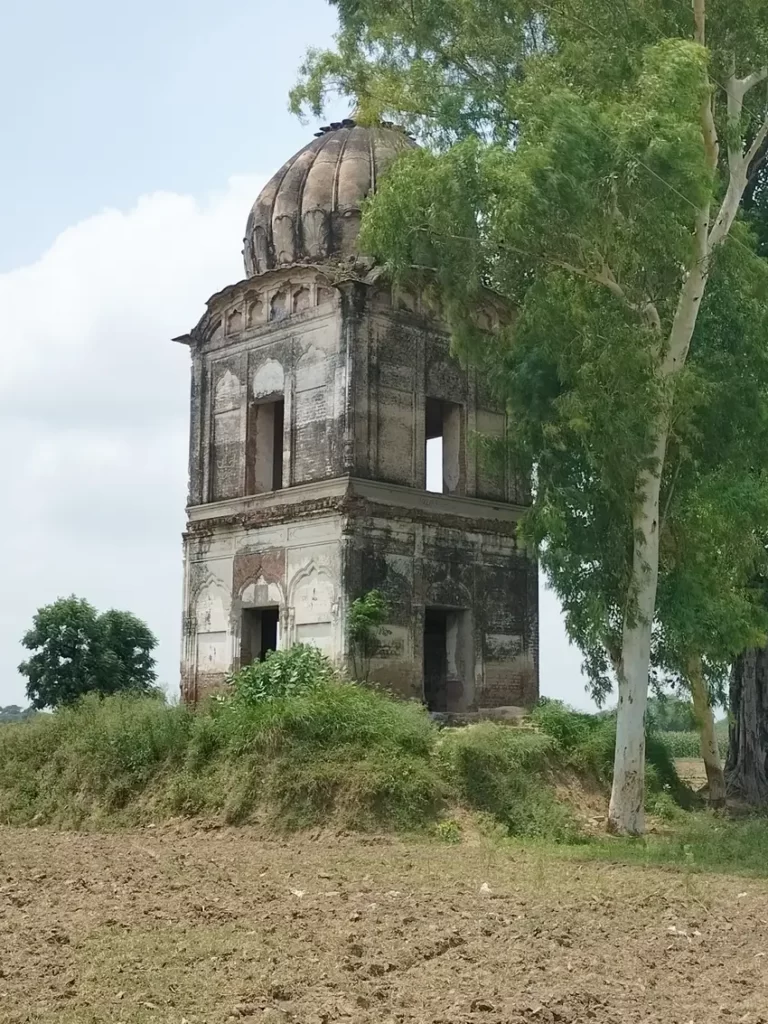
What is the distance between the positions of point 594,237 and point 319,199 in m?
7.85

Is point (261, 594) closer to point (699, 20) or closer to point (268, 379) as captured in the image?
point (268, 379)

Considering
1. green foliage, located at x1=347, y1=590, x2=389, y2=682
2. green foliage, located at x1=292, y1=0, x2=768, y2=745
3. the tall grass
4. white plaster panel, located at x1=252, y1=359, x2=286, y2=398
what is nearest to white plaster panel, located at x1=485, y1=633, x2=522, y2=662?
green foliage, located at x1=347, y1=590, x2=389, y2=682

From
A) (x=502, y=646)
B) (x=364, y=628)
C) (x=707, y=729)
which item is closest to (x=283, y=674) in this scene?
(x=364, y=628)

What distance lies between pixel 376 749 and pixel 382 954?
6423mm

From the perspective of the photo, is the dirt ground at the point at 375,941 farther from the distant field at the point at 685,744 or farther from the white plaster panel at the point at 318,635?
the distant field at the point at 685,744

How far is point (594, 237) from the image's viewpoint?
12.6 m

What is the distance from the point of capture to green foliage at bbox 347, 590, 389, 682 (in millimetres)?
16656

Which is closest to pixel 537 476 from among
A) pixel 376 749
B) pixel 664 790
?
pixel 376 749

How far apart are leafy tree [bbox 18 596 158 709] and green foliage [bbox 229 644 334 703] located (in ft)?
33.3

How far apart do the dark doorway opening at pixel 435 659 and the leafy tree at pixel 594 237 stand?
508cm

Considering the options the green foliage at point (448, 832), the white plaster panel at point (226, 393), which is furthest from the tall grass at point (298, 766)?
the white plaster panel at point (226, 393)

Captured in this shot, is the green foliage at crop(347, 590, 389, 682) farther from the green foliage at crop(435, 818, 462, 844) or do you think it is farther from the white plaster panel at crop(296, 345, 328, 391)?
the green foliage at crop(435, 818, 462, 844)

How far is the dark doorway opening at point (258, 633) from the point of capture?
61.0 feet

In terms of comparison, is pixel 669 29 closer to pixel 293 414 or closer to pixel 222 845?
pixel 293 414
